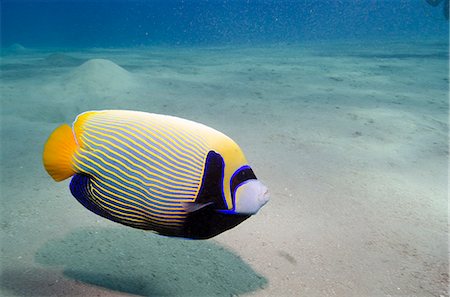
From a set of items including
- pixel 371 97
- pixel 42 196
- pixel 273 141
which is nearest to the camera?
pixel 42 196

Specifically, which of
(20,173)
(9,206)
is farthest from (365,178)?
(20,173)

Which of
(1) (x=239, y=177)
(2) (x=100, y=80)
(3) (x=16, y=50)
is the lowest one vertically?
(1) (x=239, y=177)

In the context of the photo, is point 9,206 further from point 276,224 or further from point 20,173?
point 276,224

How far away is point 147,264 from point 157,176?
119 centimetres

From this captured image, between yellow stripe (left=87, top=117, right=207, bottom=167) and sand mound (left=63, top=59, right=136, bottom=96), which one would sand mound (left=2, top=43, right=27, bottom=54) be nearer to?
sand mound (left=63, top=59, right=136, bottom=96)

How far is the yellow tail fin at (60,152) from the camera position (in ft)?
2.65

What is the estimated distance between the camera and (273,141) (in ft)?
12.5

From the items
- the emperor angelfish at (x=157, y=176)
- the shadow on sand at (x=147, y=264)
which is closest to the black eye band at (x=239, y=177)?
the emperor angelfish at (x=157, y=176)

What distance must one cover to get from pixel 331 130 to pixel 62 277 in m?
3.60

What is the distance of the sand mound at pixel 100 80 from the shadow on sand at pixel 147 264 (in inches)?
182

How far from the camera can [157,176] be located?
0.82m

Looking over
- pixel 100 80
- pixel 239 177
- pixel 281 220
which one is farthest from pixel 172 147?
pixel 100 80


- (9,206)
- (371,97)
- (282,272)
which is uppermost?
(371,97)

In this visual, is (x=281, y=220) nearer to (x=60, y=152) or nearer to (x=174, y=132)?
(x=174, y=132)
